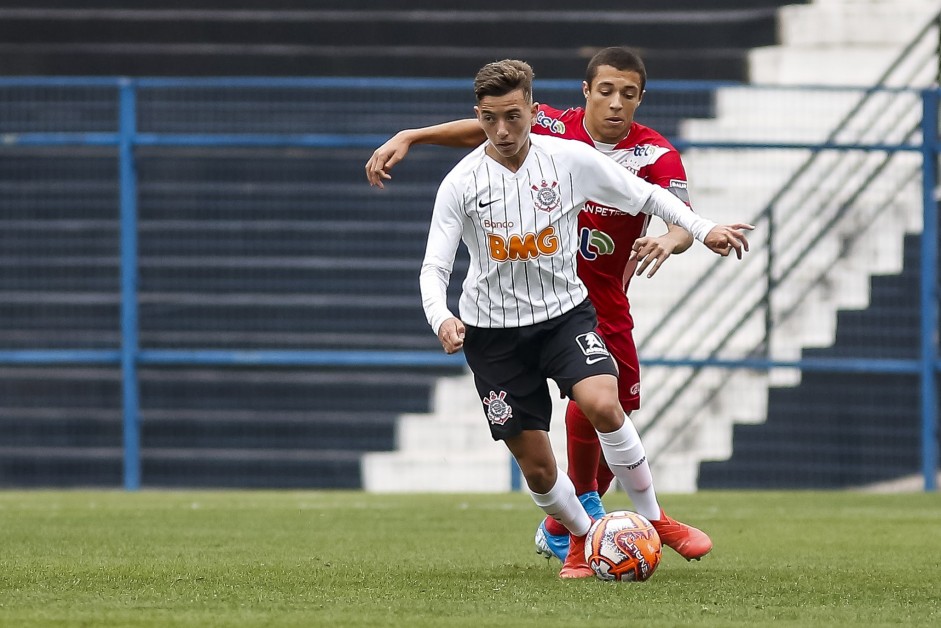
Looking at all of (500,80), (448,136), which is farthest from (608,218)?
(500,80)

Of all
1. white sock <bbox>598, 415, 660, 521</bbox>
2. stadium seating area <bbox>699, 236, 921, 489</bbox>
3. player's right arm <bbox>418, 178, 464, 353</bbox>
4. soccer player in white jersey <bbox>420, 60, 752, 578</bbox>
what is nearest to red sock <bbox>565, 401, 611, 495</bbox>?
white sock <bbox>598, 415, 660, 521</bbox>

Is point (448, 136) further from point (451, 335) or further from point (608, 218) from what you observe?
point (451, 335)

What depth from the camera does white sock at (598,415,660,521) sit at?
4.94m

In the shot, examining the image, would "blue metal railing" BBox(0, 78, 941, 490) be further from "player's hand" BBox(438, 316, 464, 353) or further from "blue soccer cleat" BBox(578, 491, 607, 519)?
"player's hand" BBox(438, 316, 464, 353)

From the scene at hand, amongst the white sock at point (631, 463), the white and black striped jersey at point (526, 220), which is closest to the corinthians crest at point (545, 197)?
the white and black striped jersey at point (526, 220)

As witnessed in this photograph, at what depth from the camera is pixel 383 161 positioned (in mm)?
4941

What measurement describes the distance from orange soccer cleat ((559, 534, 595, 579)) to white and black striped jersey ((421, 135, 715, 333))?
73cm

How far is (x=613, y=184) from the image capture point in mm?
4879

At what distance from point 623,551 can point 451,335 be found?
0.88m

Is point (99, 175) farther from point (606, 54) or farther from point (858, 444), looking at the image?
point (606, 54)

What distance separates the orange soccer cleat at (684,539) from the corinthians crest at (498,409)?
0.63 metres

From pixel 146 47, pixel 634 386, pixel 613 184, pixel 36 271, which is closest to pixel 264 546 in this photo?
pixel 634 386

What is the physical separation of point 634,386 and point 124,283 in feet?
17.0

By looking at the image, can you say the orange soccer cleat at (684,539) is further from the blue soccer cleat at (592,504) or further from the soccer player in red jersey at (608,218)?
the blue soccer cleat at (592,504)
